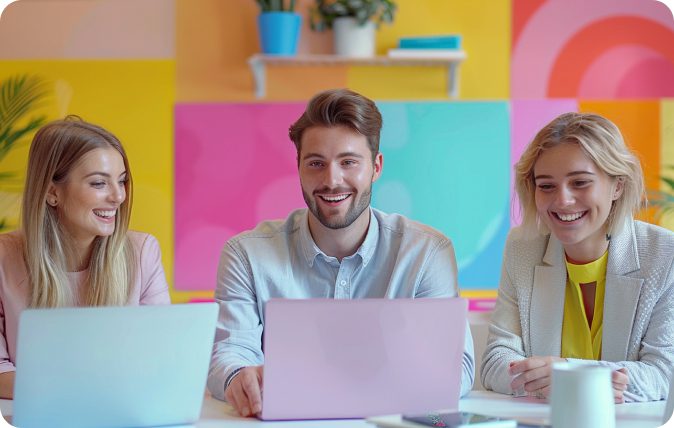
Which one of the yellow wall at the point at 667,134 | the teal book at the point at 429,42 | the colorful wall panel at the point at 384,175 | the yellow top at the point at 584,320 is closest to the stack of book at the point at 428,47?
the teal book at the point at 429,42

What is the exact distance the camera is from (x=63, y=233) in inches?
91.0

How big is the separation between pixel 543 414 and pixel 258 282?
82cm

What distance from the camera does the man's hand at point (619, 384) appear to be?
5.59 ft

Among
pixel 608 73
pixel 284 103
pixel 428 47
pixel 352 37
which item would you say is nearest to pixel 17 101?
pixel 284 103

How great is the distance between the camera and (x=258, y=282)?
2092 mm

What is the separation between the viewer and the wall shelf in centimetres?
354

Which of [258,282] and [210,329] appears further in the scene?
[258,282]

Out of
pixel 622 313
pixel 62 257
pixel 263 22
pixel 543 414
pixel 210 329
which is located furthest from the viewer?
pixel 263 22

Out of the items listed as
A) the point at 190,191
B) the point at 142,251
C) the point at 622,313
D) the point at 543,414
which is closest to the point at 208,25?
the point at 190,191

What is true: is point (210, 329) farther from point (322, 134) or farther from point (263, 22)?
point (263, 22)

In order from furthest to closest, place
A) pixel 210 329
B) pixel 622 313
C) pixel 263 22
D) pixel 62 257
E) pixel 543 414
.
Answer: pixel 263 22, pixel 62 257, pixel 622 313, pixel 543 414, pixel 210 329

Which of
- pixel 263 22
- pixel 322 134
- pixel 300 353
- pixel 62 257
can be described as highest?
pixel 263 22

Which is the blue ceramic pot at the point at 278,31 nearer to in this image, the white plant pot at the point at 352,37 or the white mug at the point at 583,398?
the white plant pot at the point at 352,37

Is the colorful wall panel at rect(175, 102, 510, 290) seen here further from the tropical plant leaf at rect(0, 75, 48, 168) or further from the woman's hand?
the woman's hand
